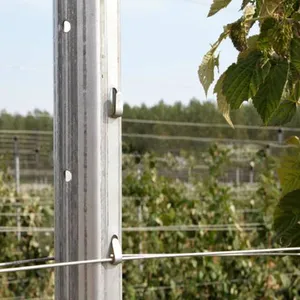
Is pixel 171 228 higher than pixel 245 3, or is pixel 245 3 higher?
pixel 245 3

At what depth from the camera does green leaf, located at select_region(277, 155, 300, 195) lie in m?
0.59

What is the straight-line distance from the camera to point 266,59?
1.70 ft

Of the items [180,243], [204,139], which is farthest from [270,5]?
[204,139]

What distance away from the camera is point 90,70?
19.9 inches

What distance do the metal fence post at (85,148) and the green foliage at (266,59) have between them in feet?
0.29

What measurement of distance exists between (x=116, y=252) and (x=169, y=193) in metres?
2.58

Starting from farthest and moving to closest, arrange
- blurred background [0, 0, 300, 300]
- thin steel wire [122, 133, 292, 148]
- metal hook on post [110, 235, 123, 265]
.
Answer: thin steel wire [122, 133, 292, 148], blurred background [0, 0, 300, 300], metal hook on post [110, 235, 123, 265]

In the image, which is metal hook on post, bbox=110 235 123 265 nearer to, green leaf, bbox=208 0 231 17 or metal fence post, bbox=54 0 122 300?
metal fence post, bbox=54 0 122 300

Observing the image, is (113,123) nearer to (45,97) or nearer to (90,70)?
(90,70)

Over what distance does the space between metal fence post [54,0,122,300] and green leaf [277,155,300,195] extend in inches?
6.0

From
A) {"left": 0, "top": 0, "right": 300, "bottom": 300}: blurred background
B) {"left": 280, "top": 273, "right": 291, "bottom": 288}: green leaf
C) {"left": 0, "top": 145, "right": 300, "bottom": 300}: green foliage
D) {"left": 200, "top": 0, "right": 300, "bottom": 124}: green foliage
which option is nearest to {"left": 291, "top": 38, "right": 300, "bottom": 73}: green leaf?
{"left": 200, "top": 0, "right": 300, "bottom": 124}: green foliage

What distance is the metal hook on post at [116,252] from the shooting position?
496mm

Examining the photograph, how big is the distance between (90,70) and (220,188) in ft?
8.45

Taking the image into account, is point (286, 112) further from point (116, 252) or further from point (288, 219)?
point (116, 252)
